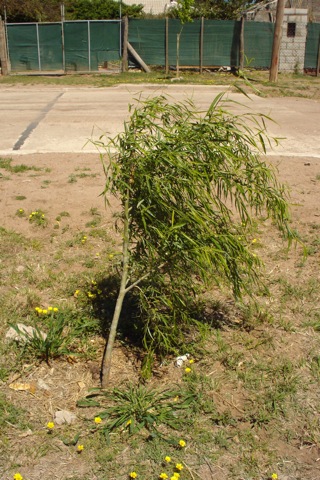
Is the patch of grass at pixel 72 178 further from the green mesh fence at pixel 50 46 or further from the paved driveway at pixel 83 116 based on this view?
the green mesh fence at pixel 50 46

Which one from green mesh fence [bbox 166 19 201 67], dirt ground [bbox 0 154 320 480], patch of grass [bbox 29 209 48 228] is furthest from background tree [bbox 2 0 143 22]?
patch of grass [bbox 29 209 48 228]

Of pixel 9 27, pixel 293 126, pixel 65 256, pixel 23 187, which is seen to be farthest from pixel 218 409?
pixel 9 27

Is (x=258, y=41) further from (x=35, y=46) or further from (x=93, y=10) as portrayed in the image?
(x=93, y=10)

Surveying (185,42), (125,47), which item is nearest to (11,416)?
(125,47)

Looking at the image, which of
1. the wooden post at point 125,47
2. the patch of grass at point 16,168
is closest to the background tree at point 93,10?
the wooden post at point 125,47

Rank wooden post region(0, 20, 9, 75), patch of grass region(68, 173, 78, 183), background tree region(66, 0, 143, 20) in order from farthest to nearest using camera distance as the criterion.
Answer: background tree region(66, 0, 143, 20) → wooden post region(0, 20, 9, 75) → patch of grass region(68, 173, 78, 183)

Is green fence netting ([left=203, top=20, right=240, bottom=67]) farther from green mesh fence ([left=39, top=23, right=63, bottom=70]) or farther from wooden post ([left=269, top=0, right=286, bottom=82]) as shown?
green mesh fence ([left=39, top=23, right=63, bottom=70])

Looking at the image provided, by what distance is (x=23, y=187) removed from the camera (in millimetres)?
6867

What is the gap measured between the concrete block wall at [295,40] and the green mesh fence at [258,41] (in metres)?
1.59

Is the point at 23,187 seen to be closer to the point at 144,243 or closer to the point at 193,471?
the point at 144,243

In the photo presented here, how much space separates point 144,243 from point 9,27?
62.8 ft

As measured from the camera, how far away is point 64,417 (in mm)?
3371

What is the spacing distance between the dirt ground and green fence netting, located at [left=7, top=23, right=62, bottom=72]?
14.0m

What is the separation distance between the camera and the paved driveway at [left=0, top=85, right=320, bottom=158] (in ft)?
29.5
